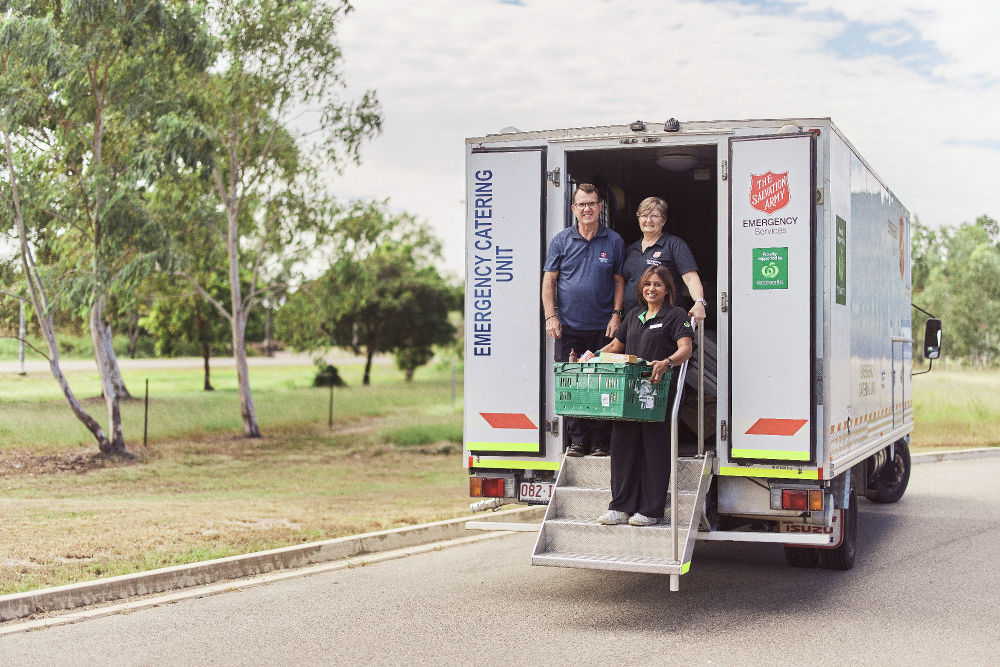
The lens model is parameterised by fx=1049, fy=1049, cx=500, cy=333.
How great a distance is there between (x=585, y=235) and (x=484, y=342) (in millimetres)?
1070

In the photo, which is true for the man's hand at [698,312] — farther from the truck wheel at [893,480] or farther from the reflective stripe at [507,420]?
the truck wheel at [893,480]

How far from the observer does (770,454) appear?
6.91 meters

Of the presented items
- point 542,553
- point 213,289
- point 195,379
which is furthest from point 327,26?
point 542,553

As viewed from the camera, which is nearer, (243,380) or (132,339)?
(243,380)

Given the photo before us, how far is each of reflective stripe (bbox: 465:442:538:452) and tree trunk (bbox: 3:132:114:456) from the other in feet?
36.0

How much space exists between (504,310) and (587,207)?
3.19 ft

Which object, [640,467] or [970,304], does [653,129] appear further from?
[970,304]

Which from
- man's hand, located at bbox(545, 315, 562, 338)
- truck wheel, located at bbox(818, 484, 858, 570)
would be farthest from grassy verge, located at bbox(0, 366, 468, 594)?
truck wheel, located at bbox(818, 484, 858, 570)

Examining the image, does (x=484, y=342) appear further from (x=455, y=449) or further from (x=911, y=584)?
(x=455, y=449)

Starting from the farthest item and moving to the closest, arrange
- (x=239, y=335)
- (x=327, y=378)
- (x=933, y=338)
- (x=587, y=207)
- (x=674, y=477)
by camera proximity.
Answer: (x=327, y=378) < (x=239, y=335) < (x=933, y=338) < (x=587, y=207) < (x=674, y=477)

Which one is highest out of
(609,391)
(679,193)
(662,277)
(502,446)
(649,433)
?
(679,193)

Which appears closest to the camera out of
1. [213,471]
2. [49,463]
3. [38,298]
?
[49,463]

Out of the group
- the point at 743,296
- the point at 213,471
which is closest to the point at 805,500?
the point at 743,296

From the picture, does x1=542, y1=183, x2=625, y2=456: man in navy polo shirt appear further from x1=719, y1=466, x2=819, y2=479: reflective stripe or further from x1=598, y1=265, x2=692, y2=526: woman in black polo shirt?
x1=719, y1=466, x2=819, y2=479: reflective stripe
